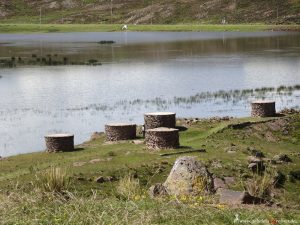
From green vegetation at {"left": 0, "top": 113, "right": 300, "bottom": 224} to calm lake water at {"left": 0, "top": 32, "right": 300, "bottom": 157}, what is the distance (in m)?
6.20

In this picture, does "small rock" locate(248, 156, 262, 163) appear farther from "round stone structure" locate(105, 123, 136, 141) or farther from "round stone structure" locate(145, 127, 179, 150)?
"round stone structure" locate(105, 123, 136, 141)

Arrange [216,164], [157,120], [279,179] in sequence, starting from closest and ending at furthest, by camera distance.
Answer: [279,179] → [216,164] → [157,120]

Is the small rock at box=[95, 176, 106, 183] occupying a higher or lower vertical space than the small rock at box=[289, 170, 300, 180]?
higher

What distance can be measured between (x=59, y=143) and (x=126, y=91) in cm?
2654

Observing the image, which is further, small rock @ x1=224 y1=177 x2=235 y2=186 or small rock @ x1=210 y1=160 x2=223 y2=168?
small rock @ x1=210 y1=160 x2=223 y2=168

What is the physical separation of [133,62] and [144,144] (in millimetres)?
55462

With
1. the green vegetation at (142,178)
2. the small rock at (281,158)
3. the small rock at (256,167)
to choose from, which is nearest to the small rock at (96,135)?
the green vegetation at (142,178)

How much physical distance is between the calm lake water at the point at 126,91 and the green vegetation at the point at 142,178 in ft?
20.4

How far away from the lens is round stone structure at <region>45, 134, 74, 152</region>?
26.2m

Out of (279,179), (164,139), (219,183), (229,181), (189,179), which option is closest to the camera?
(189,179)

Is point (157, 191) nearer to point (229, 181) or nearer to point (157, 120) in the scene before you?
point (229, 181)

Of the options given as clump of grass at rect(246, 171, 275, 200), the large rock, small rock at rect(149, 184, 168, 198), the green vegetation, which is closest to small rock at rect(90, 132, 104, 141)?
the green vegetation

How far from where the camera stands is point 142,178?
67.8 feet

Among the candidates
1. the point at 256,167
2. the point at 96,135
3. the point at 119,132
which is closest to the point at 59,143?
the point at 119,132
